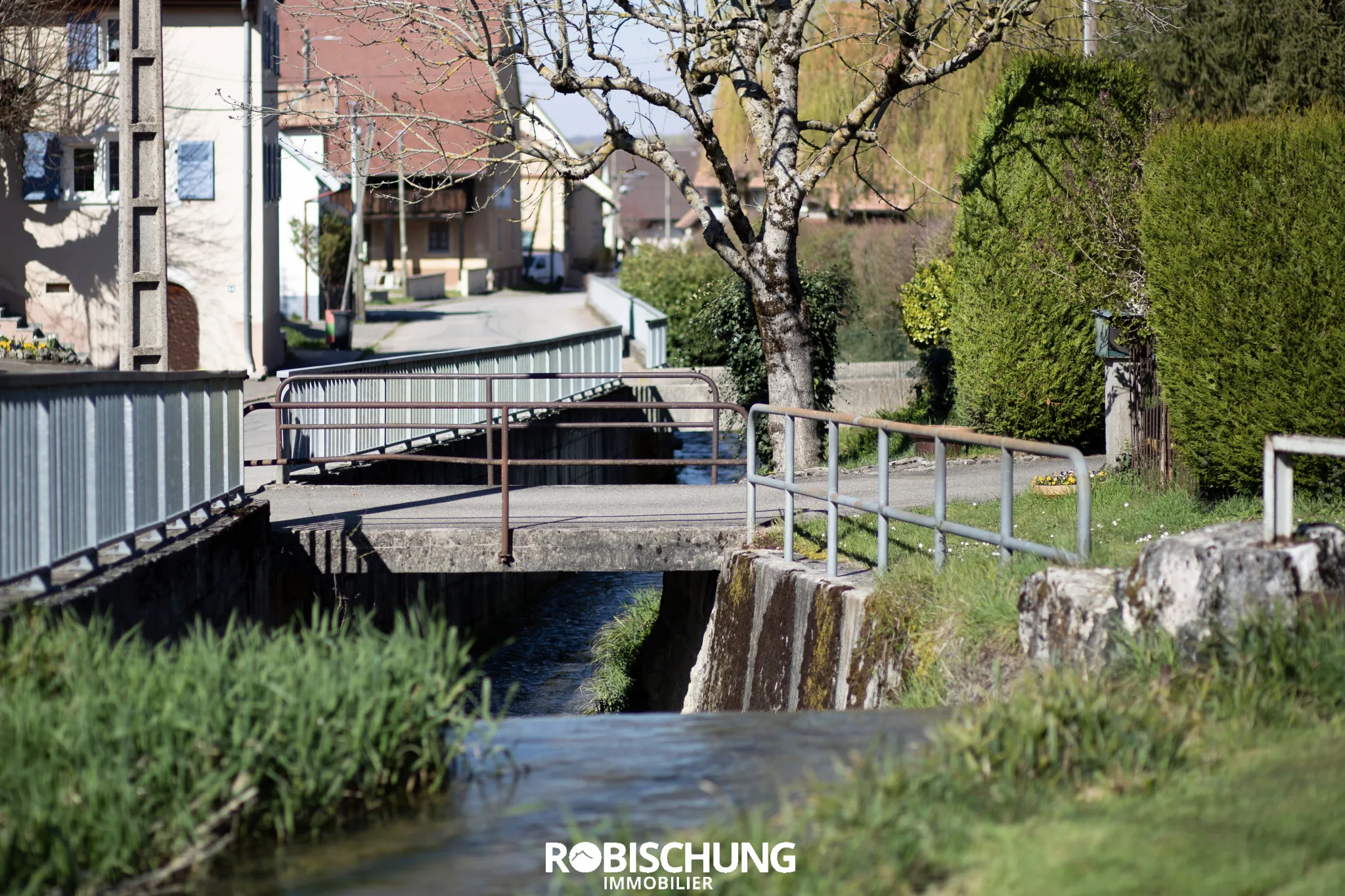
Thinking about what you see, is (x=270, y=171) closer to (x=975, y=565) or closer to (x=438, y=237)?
(x=975, y=565)

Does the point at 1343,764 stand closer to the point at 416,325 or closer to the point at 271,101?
the point at 271,101

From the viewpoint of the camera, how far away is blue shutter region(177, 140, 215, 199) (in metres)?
30.8

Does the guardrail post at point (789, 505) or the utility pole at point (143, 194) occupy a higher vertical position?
the utility pole at point (143, 194)

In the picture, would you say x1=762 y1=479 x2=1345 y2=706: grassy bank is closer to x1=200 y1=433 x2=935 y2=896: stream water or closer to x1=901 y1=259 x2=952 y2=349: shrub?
x1=200 y1=433 x2=935 y2=896: stream water

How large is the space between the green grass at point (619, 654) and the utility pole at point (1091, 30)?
8383 mm

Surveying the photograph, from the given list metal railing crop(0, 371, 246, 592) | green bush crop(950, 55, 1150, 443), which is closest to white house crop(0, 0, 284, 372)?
green bush crop(950, 55, 1150, 443)

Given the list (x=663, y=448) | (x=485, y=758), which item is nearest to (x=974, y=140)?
(x=485, y=758)

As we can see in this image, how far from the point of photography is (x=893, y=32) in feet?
52.4

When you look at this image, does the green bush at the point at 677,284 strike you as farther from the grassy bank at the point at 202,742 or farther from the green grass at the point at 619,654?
the grassy bank at the point at 202,742

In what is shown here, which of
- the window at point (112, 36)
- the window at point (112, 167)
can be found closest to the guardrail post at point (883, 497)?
the window at point (112, 167)

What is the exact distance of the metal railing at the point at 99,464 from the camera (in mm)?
6383

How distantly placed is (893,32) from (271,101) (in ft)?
69.8

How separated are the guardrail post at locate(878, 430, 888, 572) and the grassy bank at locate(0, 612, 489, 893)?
132 inches

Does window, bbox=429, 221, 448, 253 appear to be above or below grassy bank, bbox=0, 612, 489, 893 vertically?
above
